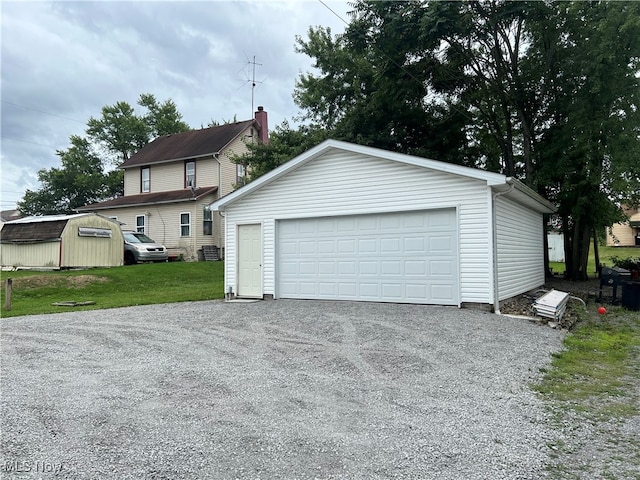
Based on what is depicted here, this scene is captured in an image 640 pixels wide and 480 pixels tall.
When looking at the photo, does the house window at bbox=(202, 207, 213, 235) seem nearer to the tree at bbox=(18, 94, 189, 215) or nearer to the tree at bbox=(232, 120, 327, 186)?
the tree at bbox=(232, 120, 327, 186)

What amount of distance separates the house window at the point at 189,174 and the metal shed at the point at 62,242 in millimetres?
5938

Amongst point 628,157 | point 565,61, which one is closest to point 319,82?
point 565,61

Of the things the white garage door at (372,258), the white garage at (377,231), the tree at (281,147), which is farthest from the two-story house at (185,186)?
the white garage door at (372,258)

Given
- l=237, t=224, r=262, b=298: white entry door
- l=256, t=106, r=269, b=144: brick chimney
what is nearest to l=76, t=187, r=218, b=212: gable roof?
l=256, t=106, r=269, b=144: brick chimney

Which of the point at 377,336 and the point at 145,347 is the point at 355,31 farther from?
the point at 145,347

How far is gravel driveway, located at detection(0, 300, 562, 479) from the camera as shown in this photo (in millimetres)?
2777

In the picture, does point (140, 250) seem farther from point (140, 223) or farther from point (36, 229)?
point (140, 223)

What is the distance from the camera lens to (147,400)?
155 inches

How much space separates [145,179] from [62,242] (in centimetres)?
966

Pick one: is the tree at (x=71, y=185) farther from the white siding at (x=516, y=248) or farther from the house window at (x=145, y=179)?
the white siding at (x=516, y=248)

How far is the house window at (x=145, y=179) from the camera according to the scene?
82.7 feet

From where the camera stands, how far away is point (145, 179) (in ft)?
83.2

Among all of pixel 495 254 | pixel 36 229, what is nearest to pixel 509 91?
pixel 495 254

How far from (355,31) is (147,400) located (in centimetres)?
1416
